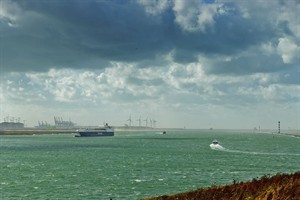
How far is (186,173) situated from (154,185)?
61.4 ft

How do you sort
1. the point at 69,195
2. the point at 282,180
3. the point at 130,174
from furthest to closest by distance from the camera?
the point at 130,174 → the point at 69,195 → the point at 282,180

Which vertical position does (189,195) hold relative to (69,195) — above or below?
above

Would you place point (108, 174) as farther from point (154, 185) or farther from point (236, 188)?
point (236, 188)

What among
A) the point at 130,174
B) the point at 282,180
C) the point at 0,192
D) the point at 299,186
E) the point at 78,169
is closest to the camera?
the point at 299,186

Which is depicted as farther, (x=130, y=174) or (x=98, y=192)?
(x=130, y=174)

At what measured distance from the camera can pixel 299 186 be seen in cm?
2533

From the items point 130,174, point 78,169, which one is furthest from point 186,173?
point 78,169

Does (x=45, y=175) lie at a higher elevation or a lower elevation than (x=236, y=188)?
lower

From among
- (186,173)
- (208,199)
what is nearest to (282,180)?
(208,199)

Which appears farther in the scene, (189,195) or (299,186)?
(189,195)

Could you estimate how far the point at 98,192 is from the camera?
2233 inches

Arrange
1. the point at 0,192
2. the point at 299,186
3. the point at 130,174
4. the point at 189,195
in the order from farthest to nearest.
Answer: the point at 130,174 → the point at 0,192 → the point at 189,195 → the point at 299,186

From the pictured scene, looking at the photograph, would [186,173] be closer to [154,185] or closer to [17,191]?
[154,185]

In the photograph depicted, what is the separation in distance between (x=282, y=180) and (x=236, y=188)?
18.4 ft
